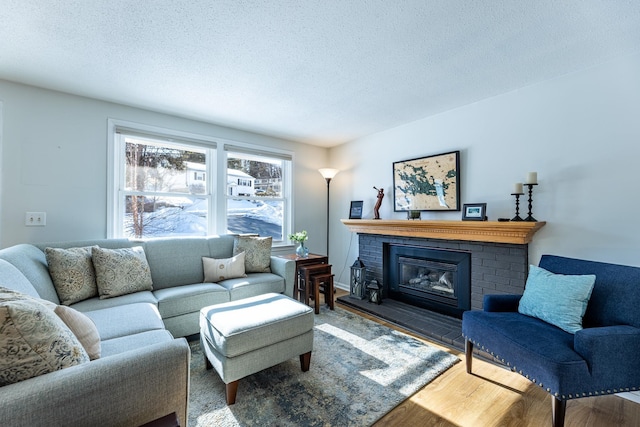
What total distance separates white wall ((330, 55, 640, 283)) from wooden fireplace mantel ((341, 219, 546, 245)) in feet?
0.73

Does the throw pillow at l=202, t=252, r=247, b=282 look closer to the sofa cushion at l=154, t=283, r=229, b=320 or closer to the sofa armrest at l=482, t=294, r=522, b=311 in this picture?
the sofa cushion at l=154, t=283, r=229, b=320

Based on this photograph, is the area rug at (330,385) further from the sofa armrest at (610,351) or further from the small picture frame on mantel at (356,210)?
the small picture frame on mantel at (356,210)

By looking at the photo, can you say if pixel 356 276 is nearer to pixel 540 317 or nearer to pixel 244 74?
pixel 540 317

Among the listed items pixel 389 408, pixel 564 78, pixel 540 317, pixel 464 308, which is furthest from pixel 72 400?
pixel 564 78

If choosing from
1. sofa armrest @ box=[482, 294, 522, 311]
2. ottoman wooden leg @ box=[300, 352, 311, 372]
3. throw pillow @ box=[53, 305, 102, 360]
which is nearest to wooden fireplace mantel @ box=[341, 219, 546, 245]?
sofa armrest @ box=[482, 294, 522, 311]

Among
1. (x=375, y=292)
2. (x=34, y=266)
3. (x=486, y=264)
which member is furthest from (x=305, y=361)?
(x=34, y=266)

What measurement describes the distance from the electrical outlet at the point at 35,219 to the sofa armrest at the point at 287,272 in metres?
2.19

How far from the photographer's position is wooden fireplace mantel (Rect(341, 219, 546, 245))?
7.61 feet

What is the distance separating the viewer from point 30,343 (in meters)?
0.86

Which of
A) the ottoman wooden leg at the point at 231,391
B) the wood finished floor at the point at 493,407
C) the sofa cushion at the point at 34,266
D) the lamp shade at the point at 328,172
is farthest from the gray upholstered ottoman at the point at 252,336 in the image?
the lamp shade at the point at 328,172

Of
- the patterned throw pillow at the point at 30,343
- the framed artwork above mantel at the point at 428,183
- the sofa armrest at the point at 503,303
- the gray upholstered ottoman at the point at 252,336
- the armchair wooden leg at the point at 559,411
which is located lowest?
the armchair wooden leg at the point at 559,411

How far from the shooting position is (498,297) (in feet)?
6.84

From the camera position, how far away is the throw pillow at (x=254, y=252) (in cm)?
308

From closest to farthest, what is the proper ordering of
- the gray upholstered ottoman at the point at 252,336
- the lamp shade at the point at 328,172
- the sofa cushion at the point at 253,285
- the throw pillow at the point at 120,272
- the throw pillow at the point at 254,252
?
the gray upholstered ottoman at the point at 252,336 < the throw pillow at the point at 120,272 < the sofa cushion at the point at 253,285 < the throw pillow at the point at 254,252 < the lamp shade at the point at 328,172
